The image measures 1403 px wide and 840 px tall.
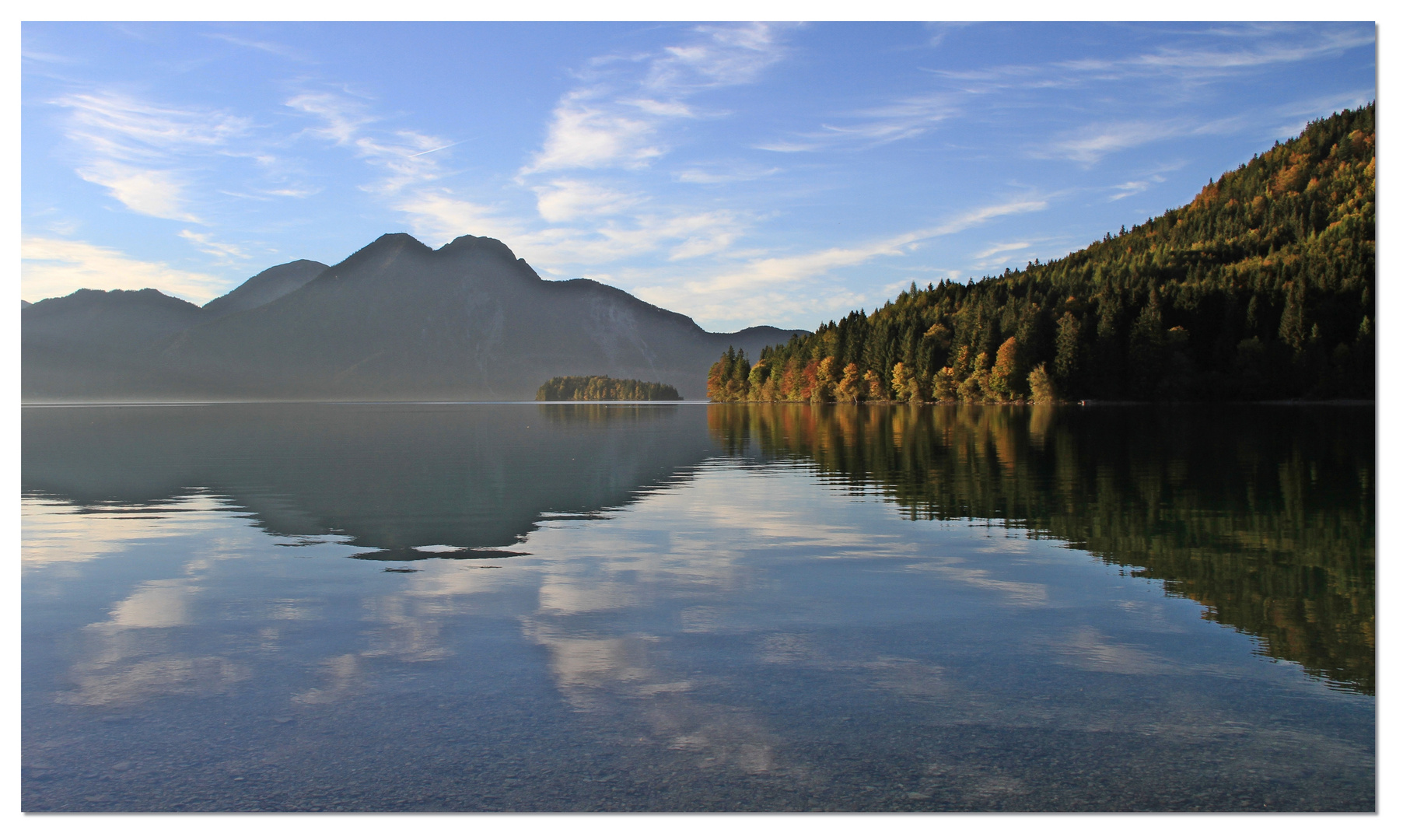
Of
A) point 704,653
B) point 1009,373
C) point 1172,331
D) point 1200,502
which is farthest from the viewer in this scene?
point 1009,373

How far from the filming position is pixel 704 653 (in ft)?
40.1

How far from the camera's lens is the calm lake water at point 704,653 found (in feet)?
27.6

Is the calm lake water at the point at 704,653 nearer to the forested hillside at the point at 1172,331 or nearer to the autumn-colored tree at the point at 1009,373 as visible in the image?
the forested hillside at the point at 1172,331

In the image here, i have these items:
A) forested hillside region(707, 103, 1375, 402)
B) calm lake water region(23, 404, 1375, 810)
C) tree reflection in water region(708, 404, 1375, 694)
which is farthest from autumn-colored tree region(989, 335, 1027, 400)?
calm lake water region(23, 404, 1375, 810)

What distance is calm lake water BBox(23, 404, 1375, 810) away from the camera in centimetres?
842

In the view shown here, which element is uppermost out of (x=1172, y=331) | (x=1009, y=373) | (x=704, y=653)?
(x=1172, y=331)

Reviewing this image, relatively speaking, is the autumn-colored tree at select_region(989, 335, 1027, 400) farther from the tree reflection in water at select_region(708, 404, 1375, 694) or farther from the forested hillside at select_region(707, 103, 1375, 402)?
the tree reflection in water at select_region(708, 404, 1375, 694)

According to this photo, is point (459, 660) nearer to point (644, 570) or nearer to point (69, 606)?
point (644, 570)

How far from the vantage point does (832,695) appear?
10461mm

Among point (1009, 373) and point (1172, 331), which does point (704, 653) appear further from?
point (1009, 373)

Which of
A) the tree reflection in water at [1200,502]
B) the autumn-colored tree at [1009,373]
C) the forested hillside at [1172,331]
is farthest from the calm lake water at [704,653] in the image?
the autumn-colored tree at [1009,373]

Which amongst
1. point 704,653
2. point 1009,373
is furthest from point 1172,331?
point 704,653
